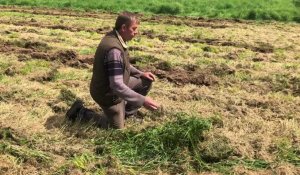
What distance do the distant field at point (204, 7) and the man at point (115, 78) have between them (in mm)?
14361

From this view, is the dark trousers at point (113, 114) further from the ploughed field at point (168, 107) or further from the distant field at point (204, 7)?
the distant field at point (204, 7)

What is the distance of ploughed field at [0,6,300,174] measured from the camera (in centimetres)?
527

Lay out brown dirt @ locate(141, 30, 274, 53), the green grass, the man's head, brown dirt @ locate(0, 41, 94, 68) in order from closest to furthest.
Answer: the green grass → the man's head → brown dirt @ locate(0, 41, 94, 68) → brown dirt @ locate(141, 30, 274, 53)

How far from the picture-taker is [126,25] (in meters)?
6.01

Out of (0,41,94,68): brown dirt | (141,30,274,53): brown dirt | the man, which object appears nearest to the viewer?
the man

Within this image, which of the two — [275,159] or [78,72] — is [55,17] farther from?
[275,159]

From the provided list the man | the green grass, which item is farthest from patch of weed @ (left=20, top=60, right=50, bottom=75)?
the green grass

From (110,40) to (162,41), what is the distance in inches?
291

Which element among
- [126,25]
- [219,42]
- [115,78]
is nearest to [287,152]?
[115,78]

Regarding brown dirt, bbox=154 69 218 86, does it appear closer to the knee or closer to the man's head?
the knee

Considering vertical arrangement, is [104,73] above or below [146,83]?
above

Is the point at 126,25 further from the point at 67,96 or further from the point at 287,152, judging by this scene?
the point at 287,152

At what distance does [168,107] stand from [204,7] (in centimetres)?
1525

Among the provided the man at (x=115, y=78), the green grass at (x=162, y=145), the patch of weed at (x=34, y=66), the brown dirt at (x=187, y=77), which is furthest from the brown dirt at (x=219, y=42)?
the green grass at (x=162, y=145)
